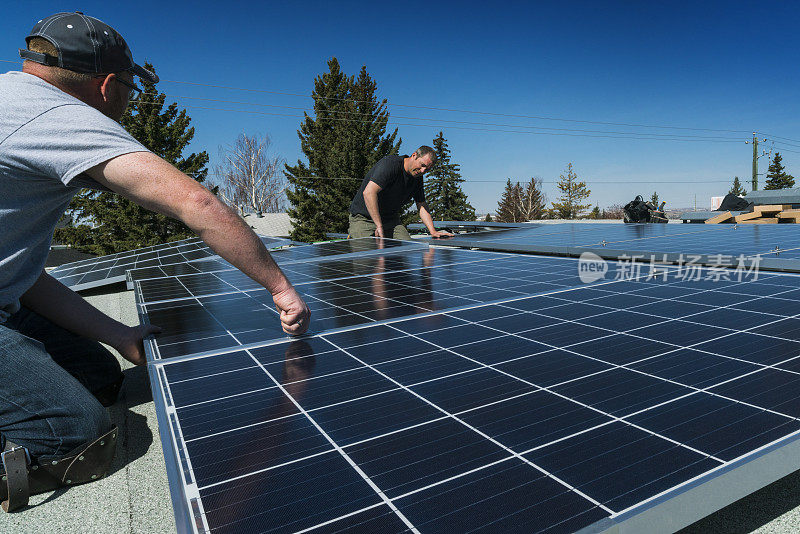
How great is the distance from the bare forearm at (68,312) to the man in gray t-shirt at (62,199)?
40cm

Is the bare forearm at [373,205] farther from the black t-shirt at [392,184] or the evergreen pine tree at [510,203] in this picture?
the evergreen pine tree at [510,203]

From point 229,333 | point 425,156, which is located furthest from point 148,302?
point 425,156

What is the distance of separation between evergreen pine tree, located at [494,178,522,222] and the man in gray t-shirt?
6478 centimetres

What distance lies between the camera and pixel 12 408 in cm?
262

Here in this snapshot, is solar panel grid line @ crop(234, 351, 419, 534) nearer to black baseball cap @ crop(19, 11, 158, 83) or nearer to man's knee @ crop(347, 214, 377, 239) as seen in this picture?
black baseball cap @ crop(19, 11, 158, 83)

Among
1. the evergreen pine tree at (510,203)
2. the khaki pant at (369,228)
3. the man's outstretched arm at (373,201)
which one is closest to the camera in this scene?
the man's outstretched arm at (373,201)

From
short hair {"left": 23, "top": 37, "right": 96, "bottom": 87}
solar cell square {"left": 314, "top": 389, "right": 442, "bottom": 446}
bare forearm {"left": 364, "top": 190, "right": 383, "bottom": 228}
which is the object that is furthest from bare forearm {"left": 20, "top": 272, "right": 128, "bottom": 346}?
bare forearm {"left": 364, "top": 190, "right": 383, "bottom": 228}

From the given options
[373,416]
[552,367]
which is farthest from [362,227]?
[373,416]

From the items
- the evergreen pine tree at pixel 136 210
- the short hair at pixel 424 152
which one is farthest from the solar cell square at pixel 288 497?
the evergreen pine tree at pixel 136 210

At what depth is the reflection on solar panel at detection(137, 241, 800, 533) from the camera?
144cm

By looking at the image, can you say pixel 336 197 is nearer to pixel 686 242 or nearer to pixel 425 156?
pixel 425 156

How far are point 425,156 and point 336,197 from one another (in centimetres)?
2928

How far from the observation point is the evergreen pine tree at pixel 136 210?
2981 centimetres

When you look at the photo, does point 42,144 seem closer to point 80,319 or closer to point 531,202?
point 80,319
